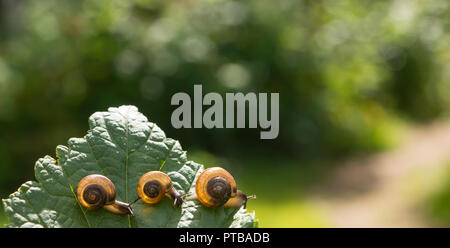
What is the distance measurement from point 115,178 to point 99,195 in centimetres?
9

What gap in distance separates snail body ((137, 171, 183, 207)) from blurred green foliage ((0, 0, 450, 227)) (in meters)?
3.74

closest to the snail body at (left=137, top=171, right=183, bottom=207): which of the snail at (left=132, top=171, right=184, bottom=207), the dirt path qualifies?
the snail at (left=132, top=171, right=184, bottom=207)

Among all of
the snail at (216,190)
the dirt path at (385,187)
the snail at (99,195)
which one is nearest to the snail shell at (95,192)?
the snail at (99,195)

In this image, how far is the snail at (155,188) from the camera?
2.53 ft

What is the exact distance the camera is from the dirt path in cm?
437

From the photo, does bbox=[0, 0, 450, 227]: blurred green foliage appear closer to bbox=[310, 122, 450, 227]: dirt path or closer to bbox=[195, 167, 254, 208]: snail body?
bbox=[310, 122, 450, 227]: dirt path

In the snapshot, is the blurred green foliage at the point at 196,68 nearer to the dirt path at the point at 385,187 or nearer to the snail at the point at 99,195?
the dirt path at the point at 385,187

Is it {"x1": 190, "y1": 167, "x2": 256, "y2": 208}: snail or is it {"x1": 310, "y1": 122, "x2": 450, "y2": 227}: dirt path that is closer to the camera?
{"x1": 190, "y1": 167, "x2": 256, "y2": 208}: snail

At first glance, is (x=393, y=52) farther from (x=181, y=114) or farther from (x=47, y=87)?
(x=47, y=87)

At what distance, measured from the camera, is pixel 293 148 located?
17.5ft

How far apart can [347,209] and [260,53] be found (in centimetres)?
189

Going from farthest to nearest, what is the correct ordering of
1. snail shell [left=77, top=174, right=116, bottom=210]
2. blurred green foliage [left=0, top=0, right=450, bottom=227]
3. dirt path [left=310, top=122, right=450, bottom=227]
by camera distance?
blurred green foliage [left=0, top=0, right=450, bottom=227]
dirt path [left=310, top=122, right=450, bottom=227]
snail shell [left=77, top=174, right=116, bottom=210]

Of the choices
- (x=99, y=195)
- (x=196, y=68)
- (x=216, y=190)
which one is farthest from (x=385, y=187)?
(x=99, y=195)
